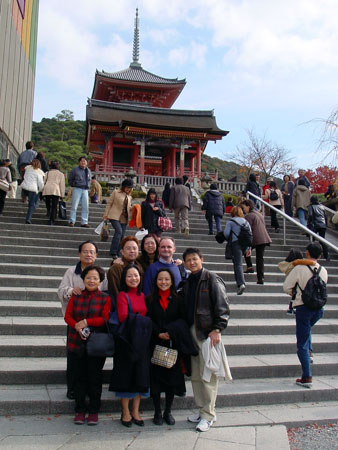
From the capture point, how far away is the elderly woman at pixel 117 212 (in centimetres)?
793

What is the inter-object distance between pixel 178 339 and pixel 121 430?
35.6 inches

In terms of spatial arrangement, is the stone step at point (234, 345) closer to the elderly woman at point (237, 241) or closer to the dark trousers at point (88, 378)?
the dark trousers at point (88, 378)

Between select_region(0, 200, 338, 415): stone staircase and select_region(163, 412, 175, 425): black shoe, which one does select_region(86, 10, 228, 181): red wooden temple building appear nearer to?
select_region(0, 200, 338, 415): stone staircase

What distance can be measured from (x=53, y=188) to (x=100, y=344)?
6221 mm

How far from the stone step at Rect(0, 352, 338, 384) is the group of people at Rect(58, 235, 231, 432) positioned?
50 centimetres

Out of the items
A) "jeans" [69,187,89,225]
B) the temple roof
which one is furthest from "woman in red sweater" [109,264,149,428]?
the temple roof

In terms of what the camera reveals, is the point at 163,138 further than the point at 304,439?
Yes

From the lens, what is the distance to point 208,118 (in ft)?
102

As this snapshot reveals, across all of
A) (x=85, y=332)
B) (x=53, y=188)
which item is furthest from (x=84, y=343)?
(x=53, y=188)

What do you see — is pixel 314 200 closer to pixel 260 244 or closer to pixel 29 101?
pixel 260 244

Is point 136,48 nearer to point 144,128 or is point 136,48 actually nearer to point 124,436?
point 144,128

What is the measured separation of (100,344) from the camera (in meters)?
3.51

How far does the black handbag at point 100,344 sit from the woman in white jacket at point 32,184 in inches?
250

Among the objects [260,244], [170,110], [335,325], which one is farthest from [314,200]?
[170,110]
